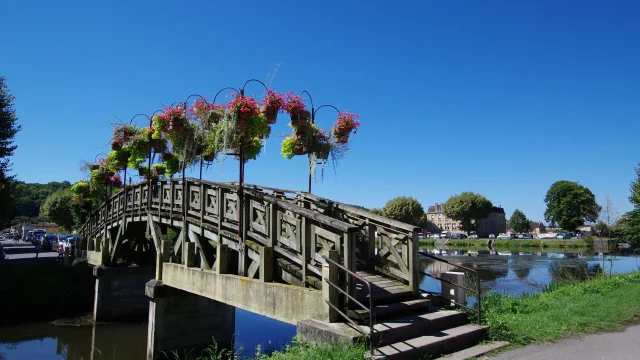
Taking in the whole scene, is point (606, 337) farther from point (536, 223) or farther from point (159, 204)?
point (536, 223)

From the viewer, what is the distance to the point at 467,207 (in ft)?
282

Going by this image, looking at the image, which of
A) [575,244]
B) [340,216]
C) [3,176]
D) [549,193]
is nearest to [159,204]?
[340,216]

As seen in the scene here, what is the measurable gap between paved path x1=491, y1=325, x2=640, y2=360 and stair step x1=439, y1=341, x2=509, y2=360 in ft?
0.75

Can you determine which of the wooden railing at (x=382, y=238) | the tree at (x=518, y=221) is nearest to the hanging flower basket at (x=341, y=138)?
the wooden railing at (x=382, y=238)

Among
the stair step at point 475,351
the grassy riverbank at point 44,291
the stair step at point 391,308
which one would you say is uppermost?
the stair step at point 391,308

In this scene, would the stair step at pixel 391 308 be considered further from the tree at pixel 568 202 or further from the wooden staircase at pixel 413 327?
the tree at pixel 568 202

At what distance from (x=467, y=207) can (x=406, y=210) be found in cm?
1538

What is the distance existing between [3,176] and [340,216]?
23684 millimetres

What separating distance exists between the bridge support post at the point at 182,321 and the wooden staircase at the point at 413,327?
21.2ft

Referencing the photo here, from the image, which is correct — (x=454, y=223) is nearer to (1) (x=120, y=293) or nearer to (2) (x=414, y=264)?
(1) (x=120, y=293)

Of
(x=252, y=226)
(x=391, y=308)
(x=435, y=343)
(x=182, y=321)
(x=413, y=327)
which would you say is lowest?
(x=182, y=321)

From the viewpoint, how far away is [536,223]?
186 metres

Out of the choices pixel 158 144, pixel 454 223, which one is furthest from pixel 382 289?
pixel 454 223

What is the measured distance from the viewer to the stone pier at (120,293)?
63.8 feet
